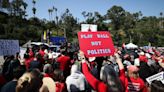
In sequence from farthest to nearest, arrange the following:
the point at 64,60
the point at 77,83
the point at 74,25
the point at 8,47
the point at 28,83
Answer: the point at 74,25 < the point at 64,60 < the point at 8,47 < the point at 77,83 < the point at 28,83

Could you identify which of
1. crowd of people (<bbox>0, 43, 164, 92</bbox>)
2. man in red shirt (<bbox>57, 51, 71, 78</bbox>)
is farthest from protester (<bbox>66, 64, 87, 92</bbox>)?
man in red shirt (<bbox>57, 51, 71, 78</bbox>)

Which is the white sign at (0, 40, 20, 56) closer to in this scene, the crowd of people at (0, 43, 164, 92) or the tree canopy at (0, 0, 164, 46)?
the crowd of people at (0, 43, 164, 92)

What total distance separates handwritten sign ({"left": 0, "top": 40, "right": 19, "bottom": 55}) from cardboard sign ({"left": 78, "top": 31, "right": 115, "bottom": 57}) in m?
2.95

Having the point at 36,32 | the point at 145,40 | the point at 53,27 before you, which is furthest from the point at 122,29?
the point at 36,32

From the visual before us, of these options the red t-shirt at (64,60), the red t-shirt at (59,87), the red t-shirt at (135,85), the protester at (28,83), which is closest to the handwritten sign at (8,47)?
the red t-shirt at (64,60)

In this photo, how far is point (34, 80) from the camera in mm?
3477

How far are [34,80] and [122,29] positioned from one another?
116922mm

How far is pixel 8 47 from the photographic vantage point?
8.70 m

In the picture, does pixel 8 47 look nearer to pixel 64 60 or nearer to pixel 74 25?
pixel 64 60

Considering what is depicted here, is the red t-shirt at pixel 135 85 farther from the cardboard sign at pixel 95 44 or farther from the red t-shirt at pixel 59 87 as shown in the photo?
the red t-shirt at pixel 59 87

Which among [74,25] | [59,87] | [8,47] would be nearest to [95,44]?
[59,87]

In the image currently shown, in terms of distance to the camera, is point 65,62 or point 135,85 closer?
point 135,85

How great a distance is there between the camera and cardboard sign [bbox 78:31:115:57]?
5.76m

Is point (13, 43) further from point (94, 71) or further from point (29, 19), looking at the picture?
point (29, 19)
